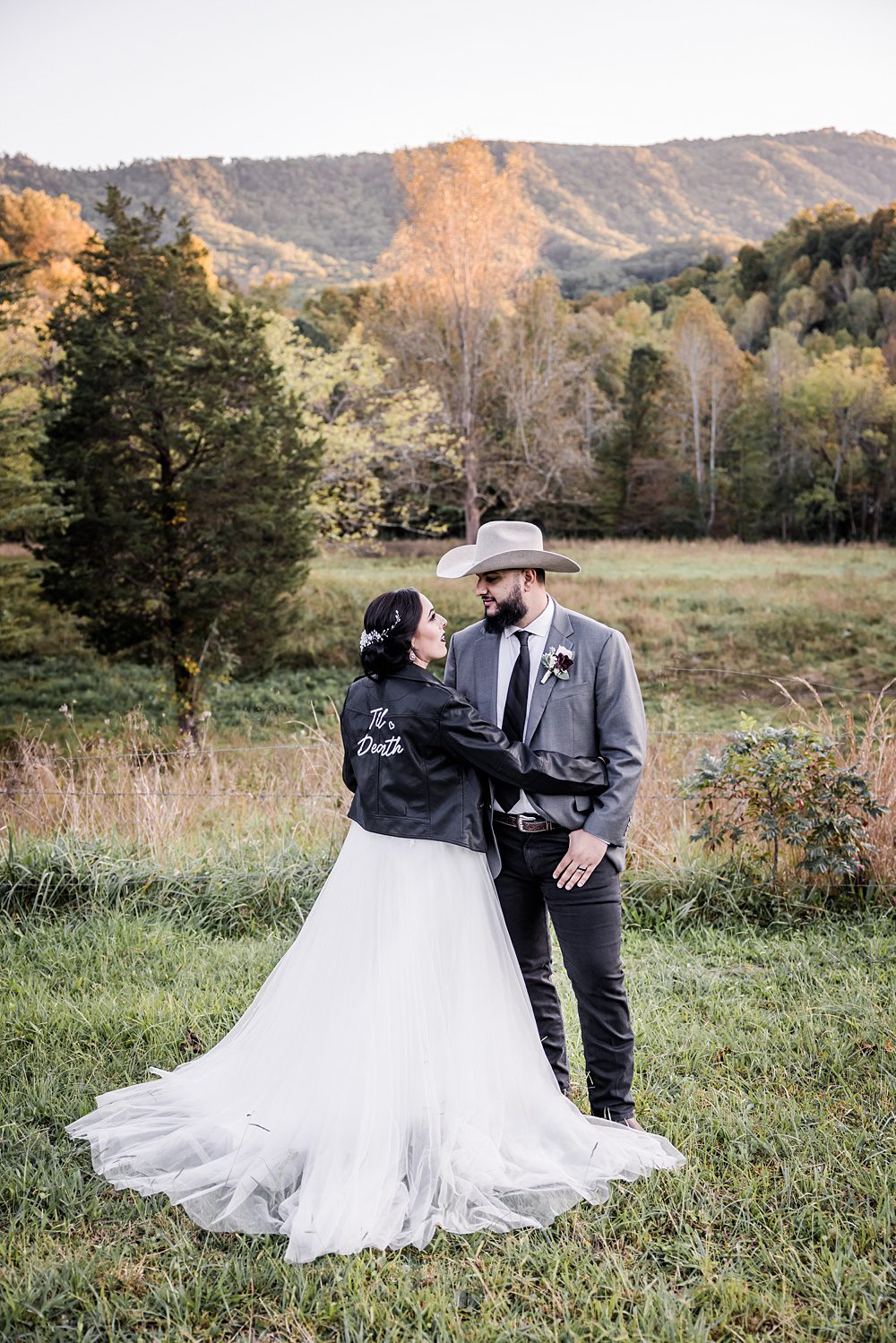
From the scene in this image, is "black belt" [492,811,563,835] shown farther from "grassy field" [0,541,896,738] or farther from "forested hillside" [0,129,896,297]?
"forested hillside" [0,129,896,297]

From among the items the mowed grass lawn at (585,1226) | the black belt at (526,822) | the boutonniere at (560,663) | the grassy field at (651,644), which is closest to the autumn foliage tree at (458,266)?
the grassy field at (651,644)

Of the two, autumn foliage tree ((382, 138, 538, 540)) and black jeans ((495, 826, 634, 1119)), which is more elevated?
autumn foliage tree ((382, 138, 538, 540))

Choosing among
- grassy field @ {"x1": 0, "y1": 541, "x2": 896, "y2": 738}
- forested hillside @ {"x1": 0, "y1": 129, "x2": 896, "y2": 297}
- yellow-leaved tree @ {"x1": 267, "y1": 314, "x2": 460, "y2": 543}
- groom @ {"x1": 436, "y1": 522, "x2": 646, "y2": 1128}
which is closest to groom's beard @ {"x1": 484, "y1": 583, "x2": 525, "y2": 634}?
groom @ {"x1": 436, "y1": 522, "x2": 646, "y2": 1128}

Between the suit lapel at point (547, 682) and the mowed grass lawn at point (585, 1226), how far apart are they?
130 centimetres

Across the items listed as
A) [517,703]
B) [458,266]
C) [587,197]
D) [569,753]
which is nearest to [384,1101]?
[569,753]

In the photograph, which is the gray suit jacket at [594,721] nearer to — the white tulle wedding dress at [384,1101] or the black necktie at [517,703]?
the black necktie at [517,703]

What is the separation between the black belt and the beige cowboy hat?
0.87m

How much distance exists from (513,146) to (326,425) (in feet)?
43.8

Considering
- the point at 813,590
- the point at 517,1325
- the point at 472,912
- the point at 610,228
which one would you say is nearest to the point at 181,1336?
the point at 517,1325

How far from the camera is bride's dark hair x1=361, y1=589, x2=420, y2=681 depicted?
3215 mm

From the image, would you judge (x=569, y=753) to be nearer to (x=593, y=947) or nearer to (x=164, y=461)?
(x=593, y=947)

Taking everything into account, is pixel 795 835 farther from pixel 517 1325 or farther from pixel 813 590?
pixel 813 590

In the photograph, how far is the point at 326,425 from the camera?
69.9ft

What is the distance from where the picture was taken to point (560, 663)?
332 centimetres
